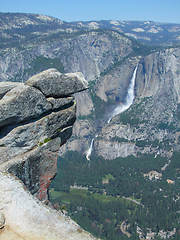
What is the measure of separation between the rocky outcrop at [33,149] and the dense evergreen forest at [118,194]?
8449 cm

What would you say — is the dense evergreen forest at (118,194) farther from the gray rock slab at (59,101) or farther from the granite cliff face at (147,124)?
the gray rock slab at (59,101)

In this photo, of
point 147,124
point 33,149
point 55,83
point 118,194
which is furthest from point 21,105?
point 147,124

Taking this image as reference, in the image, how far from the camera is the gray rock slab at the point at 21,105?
1260 centimetres

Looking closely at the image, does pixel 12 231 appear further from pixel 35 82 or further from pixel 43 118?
pixel 35 82

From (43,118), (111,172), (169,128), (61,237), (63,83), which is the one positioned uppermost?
(63,83)

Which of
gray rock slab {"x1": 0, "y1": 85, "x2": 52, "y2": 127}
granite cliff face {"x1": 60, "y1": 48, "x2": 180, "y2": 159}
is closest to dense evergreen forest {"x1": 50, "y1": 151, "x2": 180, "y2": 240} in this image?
granite cliff face {"x1": 60, "y1": 48, "x2": 180, "y2": 159}

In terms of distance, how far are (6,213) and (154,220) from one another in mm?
100960

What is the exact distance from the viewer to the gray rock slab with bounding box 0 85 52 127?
12.6 m

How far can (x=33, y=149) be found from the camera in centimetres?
1412

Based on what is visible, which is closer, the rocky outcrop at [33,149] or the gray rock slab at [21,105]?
the rocky outcrop at [33,149]

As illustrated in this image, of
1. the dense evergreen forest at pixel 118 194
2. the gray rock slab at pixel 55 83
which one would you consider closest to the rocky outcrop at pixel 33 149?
the gray rock slab at pixel 55 83

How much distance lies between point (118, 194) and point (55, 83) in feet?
378

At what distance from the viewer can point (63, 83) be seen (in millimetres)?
16156

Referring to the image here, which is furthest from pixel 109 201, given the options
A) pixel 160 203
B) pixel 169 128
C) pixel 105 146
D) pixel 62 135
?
pixel 62 135
